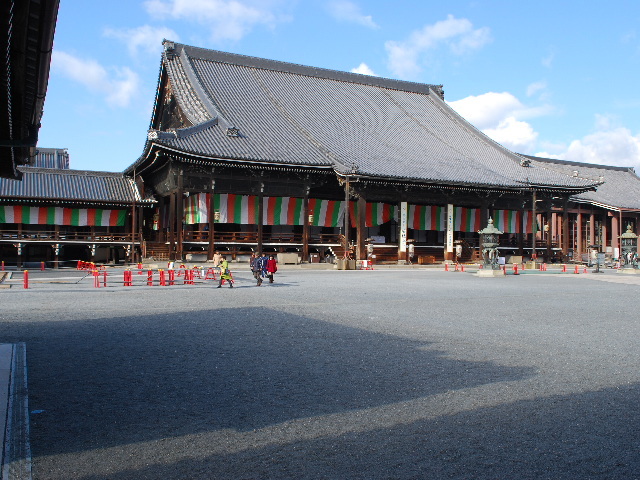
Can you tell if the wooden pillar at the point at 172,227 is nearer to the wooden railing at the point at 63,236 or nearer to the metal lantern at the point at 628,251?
the wooden railing at the point at 63,236

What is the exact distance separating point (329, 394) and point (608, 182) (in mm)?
49574

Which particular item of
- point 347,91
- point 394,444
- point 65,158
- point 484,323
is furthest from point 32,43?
point 65,158

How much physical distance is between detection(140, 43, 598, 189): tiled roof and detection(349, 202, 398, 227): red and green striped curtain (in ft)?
8.29

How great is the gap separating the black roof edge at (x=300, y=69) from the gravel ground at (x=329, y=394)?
29724 mm

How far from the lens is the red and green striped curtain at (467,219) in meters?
36.6

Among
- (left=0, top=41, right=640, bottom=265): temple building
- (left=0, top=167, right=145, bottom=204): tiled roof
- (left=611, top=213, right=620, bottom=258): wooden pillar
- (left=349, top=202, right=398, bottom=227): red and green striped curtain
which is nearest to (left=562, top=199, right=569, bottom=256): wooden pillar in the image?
(left=0, top=41, right=640, bottom=265): temple building

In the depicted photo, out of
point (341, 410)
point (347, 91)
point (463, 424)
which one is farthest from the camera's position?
point (347, 91)

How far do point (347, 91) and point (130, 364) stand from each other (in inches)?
1470

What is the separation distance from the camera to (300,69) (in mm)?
41656

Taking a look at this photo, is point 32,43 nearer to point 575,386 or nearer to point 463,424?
point 463,424

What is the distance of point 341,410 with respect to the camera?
5.20m

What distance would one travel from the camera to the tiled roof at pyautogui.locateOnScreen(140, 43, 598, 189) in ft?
101

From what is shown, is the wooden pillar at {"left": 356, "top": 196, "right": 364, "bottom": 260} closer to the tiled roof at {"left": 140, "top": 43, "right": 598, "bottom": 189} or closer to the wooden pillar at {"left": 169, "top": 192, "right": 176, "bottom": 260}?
the tiled roof at {"left": 140, "top": 43, "right": 598, "bottom": 189}

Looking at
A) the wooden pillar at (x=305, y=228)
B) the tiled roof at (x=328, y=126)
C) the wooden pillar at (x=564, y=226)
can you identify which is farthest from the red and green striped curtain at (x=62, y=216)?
the wooden pillar at (x=564, y=226)
